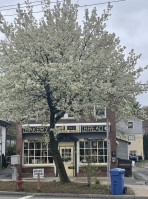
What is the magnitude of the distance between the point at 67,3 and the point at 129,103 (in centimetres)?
628

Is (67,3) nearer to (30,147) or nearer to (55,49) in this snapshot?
(55,49)

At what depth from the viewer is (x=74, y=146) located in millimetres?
22328

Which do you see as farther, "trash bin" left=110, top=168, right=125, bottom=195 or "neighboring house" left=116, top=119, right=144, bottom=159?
"neighboring house" left=116, top=119, right=144, bottom=159

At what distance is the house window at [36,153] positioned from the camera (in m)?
22.6

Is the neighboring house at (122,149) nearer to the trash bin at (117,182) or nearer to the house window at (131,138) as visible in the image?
the trash bin at (117,182)

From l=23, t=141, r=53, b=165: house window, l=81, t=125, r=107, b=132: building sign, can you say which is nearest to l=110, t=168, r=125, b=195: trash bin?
l=81, t=125, r=107, b=132: building sign

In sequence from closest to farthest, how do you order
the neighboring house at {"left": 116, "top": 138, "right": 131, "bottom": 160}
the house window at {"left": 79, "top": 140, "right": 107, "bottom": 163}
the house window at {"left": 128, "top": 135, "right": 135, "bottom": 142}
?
1. the house window at {"left": 79, "top": 140, "right": 107, "bottom": 163}
2. the neighboring house at {"left": 116, "top": 138, "right": 131, "bottom": 160}
3. the house window at {"left": 128, "top": 135, "right": 135, "bottom": 142}

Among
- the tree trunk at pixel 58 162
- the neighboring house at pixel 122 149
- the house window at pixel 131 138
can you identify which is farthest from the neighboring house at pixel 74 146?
the house window at pixel 131 138

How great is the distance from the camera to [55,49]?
1479 cm

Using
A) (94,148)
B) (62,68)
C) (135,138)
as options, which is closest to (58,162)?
(62,68)

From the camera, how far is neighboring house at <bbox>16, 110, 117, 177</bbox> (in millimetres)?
21984

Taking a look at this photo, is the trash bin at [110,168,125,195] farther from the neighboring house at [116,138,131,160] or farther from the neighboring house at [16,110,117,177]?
the neighboring house at [116,138,131,160]

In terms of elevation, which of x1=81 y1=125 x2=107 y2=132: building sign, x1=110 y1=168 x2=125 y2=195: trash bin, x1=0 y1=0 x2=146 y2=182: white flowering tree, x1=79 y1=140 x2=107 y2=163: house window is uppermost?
x1=0 y1=0 x2=146 y2=182: white flowering tree

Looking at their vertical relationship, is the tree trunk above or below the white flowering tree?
below
